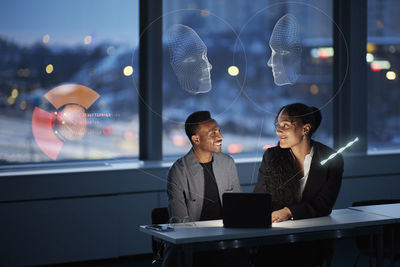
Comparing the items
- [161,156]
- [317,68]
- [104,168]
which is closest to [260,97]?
[317,68]

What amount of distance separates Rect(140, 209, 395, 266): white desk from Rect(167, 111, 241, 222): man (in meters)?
0.20

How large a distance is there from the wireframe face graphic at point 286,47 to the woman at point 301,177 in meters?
0.49

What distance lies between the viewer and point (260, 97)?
683cm

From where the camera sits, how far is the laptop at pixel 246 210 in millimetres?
3814

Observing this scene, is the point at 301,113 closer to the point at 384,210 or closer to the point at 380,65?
the point at 384,210

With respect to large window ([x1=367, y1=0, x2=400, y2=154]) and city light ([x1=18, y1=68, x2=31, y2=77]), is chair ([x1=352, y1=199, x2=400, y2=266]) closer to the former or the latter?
large window ([x1=367, y1=0, x2=400, y2=154])

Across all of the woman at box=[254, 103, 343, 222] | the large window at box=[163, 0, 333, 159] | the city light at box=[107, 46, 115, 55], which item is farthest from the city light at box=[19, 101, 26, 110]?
the woman at box=[254, 103, 343, 222]

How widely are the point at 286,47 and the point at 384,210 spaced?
1426 millimetres

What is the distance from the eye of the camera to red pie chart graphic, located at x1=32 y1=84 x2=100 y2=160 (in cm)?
587

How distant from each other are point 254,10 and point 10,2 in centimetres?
259

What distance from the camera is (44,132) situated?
19.3 feet

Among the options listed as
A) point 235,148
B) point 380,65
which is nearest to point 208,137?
point 235,148

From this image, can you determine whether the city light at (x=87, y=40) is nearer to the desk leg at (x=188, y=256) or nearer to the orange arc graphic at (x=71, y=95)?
the orange arc graphic at (x=71, y=95)

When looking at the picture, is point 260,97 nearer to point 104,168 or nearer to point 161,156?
point 161,156
